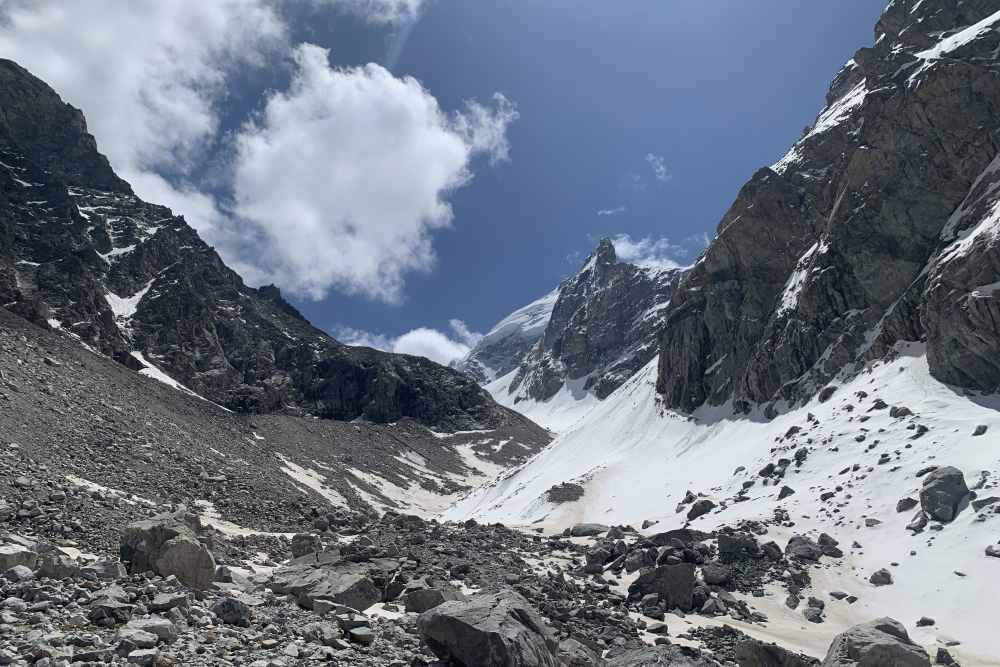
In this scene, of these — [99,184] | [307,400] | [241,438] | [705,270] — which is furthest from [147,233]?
[705,270]

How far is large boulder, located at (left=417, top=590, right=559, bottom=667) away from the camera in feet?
28.6

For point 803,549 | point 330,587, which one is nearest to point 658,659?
point 330,587

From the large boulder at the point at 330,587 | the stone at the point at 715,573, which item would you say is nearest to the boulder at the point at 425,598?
the large boulder at the point at 330,587

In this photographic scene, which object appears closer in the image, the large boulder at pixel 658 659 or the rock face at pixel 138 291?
the large boulder at pixel 658 659

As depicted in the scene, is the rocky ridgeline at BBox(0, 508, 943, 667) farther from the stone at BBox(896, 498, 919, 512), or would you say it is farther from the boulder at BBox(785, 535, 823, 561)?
the stone at BBox(896, 498, 919, 512)

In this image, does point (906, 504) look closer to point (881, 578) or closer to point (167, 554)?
point (881, 578)

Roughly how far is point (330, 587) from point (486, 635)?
529 cm

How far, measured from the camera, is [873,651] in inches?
449

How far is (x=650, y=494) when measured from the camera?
138 feet

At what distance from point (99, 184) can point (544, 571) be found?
359ft

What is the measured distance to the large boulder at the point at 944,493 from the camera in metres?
21.8

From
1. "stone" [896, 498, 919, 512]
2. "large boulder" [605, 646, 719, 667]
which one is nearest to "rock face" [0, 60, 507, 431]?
"large boulder" [605, 646, 719, 667]

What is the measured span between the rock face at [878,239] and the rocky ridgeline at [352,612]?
81.7 feet

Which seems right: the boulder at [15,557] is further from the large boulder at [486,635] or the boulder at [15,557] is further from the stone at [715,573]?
the stone at [715,573]
